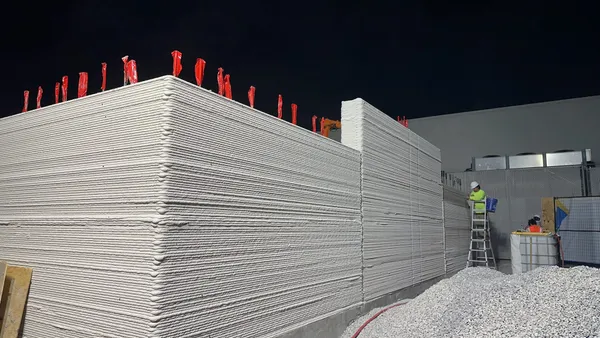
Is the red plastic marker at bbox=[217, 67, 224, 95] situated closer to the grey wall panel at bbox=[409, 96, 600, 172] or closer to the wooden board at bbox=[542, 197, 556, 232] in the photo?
the wooden board at bbox=[542, 197, 556, 232]

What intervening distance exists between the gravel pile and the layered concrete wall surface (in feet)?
2.58

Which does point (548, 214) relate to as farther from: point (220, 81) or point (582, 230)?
point (220, 81)

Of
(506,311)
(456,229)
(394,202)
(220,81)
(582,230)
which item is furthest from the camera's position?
(456,229)

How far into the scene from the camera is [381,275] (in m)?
4.79

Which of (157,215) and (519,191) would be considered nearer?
(157,215)

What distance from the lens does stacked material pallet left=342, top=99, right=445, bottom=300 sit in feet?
14.9

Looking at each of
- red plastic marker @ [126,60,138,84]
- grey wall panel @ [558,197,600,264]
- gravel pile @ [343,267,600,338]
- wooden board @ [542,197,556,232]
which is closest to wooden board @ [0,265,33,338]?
red plastic marker @ [126,60,138,84]

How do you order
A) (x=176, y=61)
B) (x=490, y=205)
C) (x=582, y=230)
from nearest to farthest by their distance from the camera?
1. (x=176, y=61)
2. (x=582, y=230)
3. (x=490, y=205)

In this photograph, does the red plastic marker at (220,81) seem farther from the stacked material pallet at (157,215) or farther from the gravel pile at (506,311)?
the gravel pile at (506,311)

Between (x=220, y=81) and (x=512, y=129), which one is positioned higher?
(x=512, y=129)

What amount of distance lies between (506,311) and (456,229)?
204 inches

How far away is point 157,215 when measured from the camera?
215 centimetres

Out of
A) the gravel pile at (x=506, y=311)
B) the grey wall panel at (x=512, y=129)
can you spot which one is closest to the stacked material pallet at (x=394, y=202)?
the gravel pile at (x=506, y=311)

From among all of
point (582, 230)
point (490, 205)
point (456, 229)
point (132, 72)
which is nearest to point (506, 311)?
point (132, 72)
